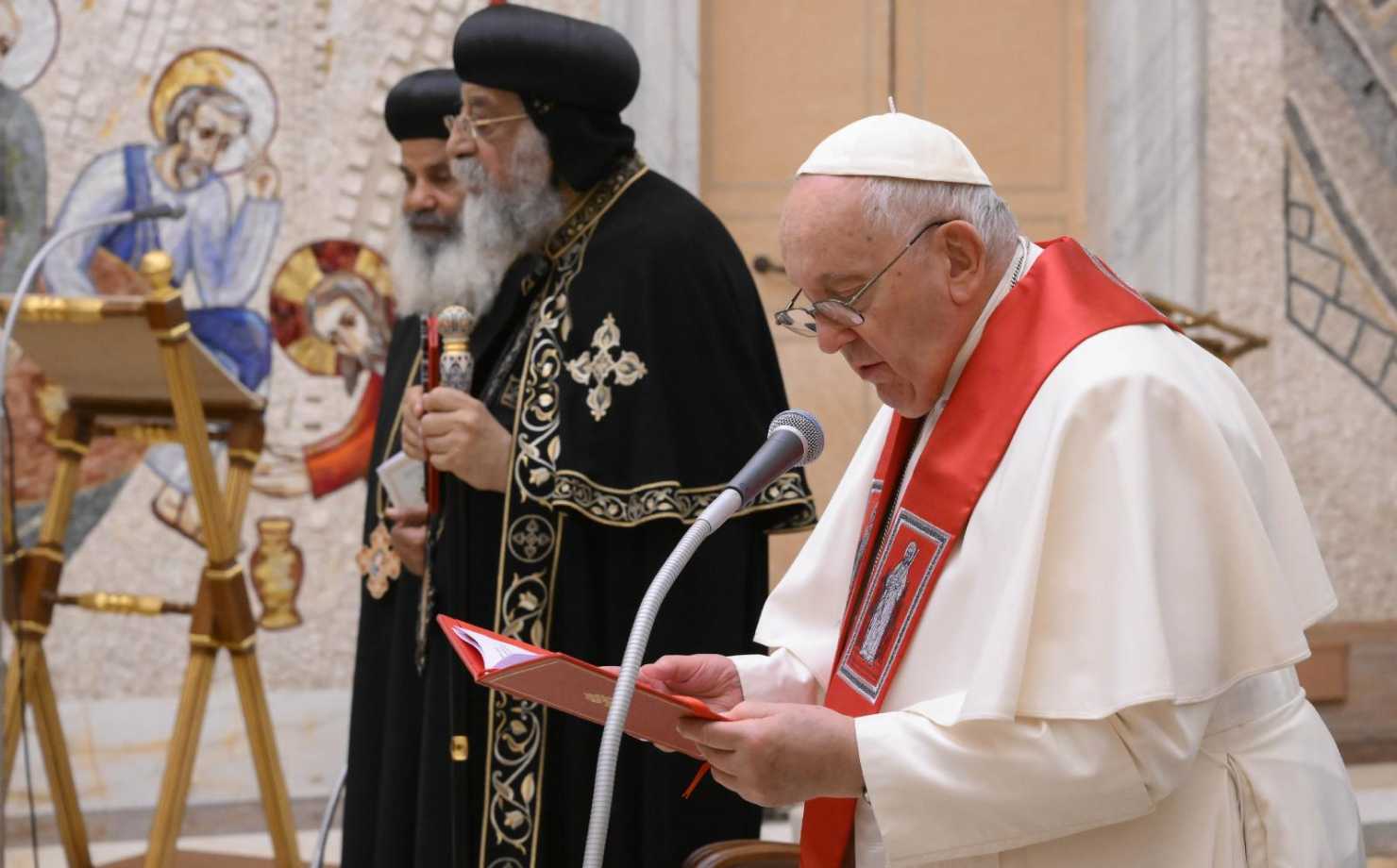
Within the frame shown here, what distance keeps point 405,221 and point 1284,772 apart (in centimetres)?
256

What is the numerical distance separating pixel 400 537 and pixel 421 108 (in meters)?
1.09

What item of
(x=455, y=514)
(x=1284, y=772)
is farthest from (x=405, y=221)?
(x=1284, y=772)

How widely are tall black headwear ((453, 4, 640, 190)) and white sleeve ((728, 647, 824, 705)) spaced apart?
1.45 metres

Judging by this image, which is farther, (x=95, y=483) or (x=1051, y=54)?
(x=1051, y=54)

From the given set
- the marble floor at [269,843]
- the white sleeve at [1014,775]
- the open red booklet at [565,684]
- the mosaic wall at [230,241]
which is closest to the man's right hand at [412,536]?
the open red booklet at [565,684]

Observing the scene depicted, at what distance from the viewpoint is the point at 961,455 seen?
7.04ft

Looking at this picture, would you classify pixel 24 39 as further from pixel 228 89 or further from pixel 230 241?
pixel 230 241

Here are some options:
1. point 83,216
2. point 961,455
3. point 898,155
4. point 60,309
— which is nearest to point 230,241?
point 83,216

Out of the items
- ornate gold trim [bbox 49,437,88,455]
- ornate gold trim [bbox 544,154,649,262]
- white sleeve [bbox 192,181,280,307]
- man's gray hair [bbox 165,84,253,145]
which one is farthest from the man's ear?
man's gray hair [bbox 165,84,253,145]

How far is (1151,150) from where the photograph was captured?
657 cm

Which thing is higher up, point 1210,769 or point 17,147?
point 17,147

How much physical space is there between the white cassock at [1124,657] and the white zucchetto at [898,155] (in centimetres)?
30

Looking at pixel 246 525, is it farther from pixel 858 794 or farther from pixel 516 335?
pixel 858 794

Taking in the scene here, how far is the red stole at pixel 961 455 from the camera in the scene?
6.95ft
